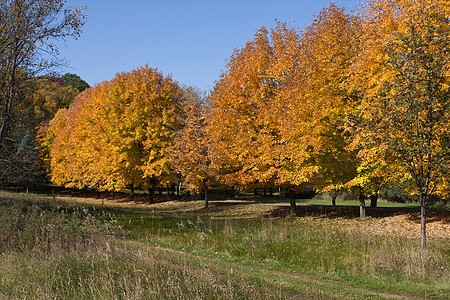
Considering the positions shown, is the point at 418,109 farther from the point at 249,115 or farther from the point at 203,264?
the point at 249,115

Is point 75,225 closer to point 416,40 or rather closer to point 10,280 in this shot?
point 10,280

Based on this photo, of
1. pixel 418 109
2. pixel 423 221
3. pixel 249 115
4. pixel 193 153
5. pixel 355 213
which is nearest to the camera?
pixel 418 109

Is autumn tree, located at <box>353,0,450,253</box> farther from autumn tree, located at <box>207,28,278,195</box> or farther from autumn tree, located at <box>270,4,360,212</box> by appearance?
autumn tree, located at <box>207,28,278,195</box>

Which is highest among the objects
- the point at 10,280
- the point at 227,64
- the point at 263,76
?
the point at 227,64

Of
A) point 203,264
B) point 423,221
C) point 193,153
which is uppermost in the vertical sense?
point 193,153

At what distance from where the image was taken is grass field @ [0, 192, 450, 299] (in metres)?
5.71

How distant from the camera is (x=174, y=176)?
30.3 meters

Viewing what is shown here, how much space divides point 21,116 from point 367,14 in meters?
15.8

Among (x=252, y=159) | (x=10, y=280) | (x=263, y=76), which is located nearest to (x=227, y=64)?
(x=263, y=76)

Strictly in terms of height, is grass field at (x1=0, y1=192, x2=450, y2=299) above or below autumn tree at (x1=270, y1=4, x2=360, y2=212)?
below

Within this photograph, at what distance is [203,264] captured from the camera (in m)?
8.63

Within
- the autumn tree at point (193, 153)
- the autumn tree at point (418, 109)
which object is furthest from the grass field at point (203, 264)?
the autumn tree at point (193, 153)

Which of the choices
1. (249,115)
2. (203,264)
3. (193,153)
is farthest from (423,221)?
(193,153)

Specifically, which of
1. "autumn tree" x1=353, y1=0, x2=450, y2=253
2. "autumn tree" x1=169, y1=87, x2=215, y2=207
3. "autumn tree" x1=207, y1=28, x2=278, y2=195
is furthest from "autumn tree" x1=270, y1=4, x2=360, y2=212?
"autumn tree" x1=169, y1=87, x2=215, y2=207
